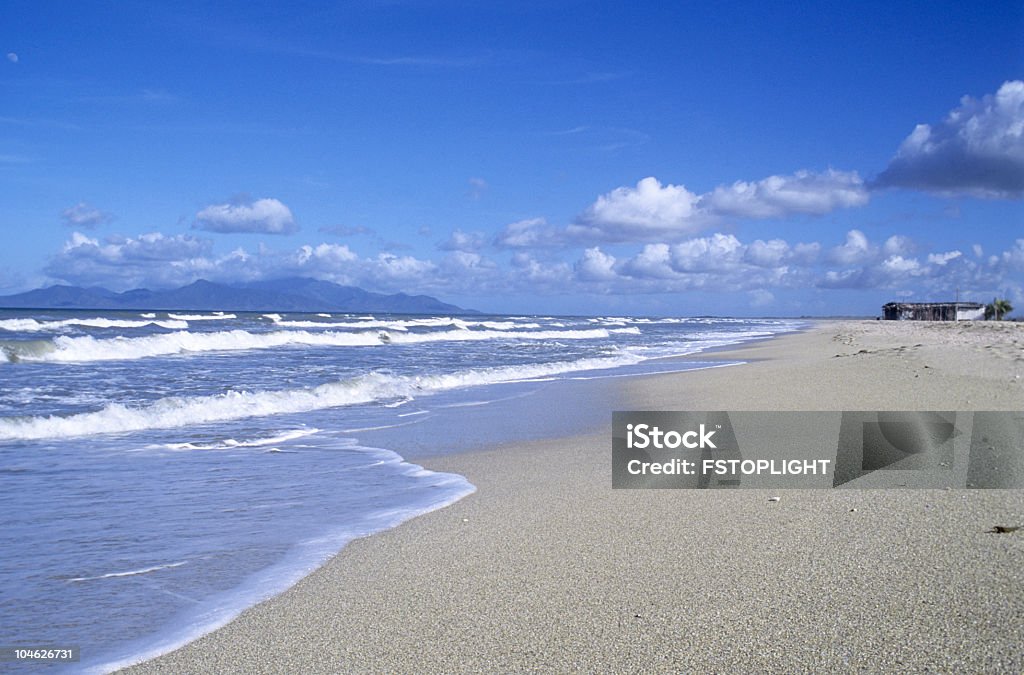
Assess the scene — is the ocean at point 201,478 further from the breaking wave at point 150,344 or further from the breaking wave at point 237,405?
the breaking wave at point 150,344

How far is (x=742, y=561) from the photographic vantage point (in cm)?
391

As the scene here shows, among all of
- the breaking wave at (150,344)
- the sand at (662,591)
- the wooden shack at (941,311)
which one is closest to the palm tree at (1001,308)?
the wooden shack at (941,311)

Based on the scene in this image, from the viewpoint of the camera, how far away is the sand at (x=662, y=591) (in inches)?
114

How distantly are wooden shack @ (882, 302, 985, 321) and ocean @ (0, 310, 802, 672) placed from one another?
66083 mm

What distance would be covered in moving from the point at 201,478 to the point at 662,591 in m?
5.04

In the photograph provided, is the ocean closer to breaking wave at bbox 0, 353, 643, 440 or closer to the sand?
breaking wave at bbox 0, 353, 643, 440

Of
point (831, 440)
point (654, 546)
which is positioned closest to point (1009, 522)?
point (654, 546)

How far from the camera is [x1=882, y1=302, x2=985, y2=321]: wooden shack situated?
7081cm

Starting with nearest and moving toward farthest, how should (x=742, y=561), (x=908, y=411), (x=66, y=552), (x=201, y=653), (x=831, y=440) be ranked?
(x=201, y=653) < (x=742, y=561) < (x=66, y=552) < (x=831, y=440) < (x=908, y=411)

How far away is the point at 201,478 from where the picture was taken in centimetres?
701

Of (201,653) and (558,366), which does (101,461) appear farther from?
(558,366)

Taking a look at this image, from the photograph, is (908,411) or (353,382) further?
(353,382)

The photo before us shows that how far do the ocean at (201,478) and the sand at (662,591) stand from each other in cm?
50

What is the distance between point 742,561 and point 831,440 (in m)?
3.98
